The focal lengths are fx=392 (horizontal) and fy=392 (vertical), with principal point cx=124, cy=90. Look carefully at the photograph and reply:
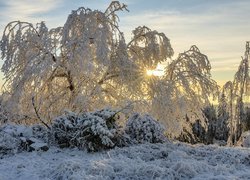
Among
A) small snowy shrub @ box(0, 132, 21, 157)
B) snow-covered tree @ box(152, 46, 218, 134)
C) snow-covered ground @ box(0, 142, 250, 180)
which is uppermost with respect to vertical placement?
snow-covered tree @ box(152, 46, 218, 134)

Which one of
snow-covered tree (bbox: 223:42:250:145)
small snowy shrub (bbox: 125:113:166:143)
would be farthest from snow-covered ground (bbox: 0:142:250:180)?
snow-covered tree (bbox: 223:42:250:145)

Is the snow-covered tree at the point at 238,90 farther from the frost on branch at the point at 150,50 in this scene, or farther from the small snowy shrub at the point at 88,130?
the small snowy shrub at the point at 88,130

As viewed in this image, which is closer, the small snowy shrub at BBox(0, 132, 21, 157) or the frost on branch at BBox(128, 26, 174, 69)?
the small snowy shrub at BBox(0, 132, 21, 157)

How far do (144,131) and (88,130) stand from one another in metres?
1.68

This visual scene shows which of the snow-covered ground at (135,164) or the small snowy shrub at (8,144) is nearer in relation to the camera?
the snow-covered ground at (135,164)

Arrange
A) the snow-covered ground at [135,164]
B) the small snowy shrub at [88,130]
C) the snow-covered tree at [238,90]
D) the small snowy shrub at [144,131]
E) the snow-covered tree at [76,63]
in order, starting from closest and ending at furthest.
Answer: the snow-covered ground at [135,164] < the small snowy shrub at [88,130] < the small snowy shrub at [144,131] < the snow-covered tree at [76,63] < the snow-covered tree at [238,90]

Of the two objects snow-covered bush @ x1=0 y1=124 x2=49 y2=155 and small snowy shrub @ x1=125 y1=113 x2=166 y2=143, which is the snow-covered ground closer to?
snow-covered bush @ x1=0 y1=124 x2=49 y2=155

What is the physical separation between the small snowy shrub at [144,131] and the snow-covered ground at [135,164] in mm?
644

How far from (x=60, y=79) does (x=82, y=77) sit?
157cm

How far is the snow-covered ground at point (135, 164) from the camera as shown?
7.12m

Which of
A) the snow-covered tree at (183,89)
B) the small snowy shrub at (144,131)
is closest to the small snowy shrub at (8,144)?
the small snowy shrub at (144,131)

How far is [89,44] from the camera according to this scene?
1410 centimetres

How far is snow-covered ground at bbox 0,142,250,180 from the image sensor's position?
7125mm

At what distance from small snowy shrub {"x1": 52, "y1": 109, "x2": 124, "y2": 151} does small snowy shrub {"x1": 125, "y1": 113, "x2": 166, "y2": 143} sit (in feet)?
1.77
